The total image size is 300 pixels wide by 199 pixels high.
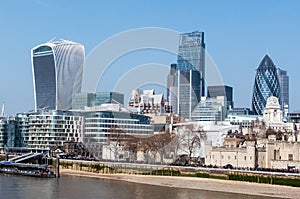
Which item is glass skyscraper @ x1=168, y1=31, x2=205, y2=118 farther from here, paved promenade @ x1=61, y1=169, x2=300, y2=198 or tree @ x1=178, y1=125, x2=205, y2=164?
paved promenade @ x1=61, y1=169, x2=300, y2=198

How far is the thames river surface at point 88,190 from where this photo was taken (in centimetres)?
4950

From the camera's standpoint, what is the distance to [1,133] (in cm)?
13125

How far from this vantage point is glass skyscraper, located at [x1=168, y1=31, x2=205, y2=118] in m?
180

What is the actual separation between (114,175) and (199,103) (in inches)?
4500

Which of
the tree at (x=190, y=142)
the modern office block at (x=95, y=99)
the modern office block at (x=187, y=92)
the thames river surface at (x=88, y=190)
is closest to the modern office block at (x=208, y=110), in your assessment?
the modern office block at (x=187, y=92)

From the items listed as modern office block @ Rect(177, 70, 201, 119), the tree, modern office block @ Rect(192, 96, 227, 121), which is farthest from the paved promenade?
modern office block @ Rect(177, 70, 201, 119)

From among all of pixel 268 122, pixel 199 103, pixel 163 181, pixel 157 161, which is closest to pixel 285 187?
pixel 163 181

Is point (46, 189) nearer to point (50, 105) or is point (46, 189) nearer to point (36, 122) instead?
point (36, 122)

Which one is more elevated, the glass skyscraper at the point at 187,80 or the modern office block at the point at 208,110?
the glass skyscraper at the point at 187,80

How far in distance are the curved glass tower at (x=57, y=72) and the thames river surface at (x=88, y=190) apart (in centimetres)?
10804

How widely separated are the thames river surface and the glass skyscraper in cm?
11590

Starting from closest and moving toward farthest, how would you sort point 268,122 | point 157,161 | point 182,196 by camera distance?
point 182,196 < point 157,161 < point 268,122

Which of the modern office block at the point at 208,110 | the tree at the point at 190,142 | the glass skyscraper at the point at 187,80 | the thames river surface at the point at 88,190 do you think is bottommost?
the thames river surface at the point at 88,190

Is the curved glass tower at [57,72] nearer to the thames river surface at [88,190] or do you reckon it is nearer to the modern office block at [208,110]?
the modern office block at [208,110]
